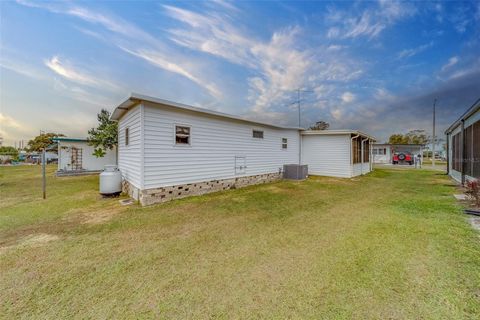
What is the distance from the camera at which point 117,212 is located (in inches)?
205

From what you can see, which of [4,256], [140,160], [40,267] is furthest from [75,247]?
[140,160]

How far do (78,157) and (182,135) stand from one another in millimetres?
13670

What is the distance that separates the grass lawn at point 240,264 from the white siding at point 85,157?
11.7 meters

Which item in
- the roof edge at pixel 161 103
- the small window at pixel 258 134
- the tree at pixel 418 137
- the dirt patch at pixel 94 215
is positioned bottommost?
the dirt patch at pixel 94 215

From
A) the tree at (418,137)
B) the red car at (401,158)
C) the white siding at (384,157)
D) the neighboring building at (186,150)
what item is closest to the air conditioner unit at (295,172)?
the neighboring building at (186,150)

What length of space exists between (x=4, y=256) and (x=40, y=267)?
0.89 meters

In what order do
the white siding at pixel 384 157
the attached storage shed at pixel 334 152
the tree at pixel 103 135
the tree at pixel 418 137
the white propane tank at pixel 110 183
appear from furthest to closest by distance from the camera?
the tree at pixel 418 137
the white siding at pixel 384 157
the tree at pixel 103 135
the attached storage shed at pixel 334 152
the white propane tank at pixel 110 183

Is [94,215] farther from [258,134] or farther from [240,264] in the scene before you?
[258,134]

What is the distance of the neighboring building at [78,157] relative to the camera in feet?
48.6

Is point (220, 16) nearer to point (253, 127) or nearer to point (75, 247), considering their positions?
point (253, 127)

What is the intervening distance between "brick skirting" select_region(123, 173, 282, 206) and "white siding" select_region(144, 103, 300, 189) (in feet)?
0.56

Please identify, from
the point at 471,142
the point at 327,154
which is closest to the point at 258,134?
the point at 327,154

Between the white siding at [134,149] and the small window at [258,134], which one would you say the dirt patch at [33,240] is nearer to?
the white siding at [134,149]

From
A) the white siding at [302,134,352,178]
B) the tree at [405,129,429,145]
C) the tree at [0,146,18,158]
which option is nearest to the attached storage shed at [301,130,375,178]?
the white siding at [302,134,352,178]
